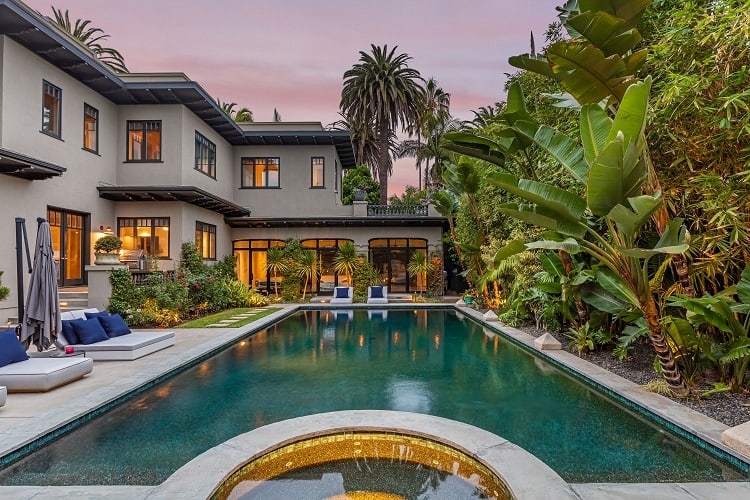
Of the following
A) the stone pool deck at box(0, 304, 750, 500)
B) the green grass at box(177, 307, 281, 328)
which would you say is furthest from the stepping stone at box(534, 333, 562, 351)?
the green grass at box(177, 307, 281, 328)

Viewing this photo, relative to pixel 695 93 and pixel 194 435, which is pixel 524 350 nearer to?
pixel 695 93

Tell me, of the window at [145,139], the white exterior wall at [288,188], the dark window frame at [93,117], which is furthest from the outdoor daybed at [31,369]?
the white exterior wall at [288,188]

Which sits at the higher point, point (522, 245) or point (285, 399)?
point (522, 245)

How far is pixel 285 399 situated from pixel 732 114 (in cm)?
666

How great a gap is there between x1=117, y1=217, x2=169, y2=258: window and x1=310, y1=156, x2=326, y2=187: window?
740cm

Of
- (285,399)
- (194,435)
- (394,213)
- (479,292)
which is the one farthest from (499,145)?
(394,213)

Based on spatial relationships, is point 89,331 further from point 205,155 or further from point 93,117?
point 205,155

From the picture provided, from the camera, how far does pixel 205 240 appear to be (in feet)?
55.8

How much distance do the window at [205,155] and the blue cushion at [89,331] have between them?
9.72 metres

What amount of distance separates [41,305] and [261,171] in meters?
14.5

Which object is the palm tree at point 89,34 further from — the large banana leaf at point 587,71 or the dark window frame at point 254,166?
the large banana leaf at point 587,71

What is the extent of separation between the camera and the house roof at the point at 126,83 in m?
9.99

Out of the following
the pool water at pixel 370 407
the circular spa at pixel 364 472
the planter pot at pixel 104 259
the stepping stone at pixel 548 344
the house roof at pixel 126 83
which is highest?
the house roof at pixel 126 83

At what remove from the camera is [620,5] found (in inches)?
182
